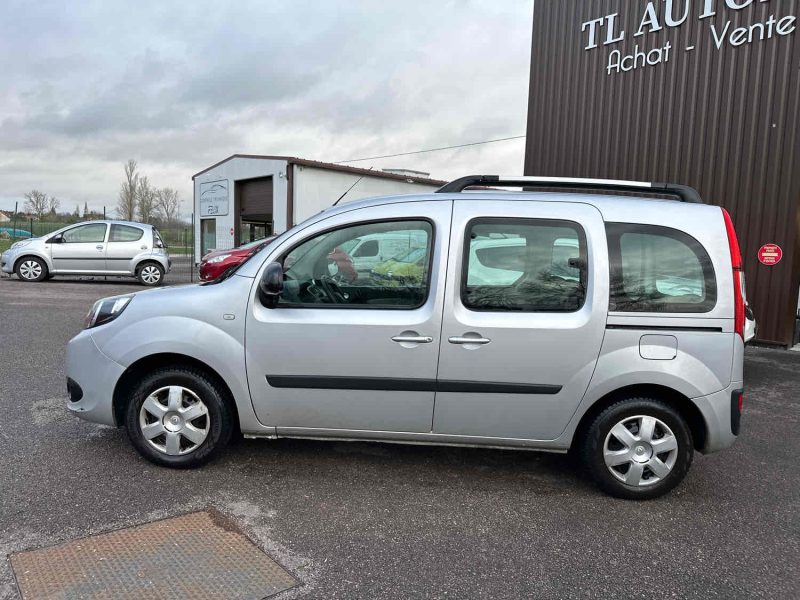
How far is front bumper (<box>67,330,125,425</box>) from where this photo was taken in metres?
3.54

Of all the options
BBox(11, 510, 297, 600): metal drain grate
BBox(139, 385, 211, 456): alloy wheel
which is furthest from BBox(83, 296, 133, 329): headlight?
BBox(11, 510, 297, 600): metal drain grate

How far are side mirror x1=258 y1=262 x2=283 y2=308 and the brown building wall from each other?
796 cm

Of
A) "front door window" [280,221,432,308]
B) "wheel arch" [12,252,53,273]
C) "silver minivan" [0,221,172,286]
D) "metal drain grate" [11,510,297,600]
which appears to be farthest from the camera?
"silver minivan" [0,221,172,286]

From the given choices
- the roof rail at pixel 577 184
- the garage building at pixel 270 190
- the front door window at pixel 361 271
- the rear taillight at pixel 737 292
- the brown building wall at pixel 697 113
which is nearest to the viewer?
the rear taillight at pixel 737 292

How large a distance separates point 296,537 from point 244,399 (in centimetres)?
91

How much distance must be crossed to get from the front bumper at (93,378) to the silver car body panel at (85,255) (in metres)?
12.3

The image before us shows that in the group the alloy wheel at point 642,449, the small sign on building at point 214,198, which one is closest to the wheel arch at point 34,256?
the small sign on building at point 214,198

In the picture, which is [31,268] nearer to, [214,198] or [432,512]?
[214,198]

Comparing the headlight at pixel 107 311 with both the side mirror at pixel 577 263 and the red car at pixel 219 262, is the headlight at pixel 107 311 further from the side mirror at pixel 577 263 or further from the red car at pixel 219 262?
the red car at pixel 219 262

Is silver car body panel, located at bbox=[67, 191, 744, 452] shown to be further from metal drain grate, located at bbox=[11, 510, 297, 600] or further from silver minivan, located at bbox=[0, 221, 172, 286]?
silver minivan, located at bbox=[0, 221, 172, 286]

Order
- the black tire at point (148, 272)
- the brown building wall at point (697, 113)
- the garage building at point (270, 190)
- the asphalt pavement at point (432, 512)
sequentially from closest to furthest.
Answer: the asphalt pavement at point (432, 512) < the brown building wall at point (697, 113) < the black tire at point (148, 272) < the garage building at point (270, 190)

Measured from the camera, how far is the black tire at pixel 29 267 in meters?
14.7

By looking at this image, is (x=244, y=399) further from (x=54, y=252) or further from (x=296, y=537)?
(x=54, y=252)

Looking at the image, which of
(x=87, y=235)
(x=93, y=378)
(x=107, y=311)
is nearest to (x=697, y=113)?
(x=107, y=311)
